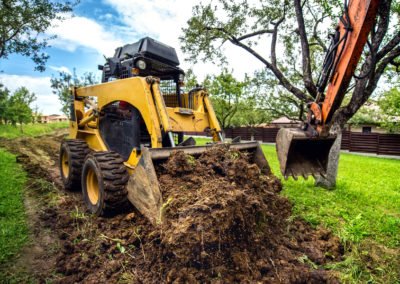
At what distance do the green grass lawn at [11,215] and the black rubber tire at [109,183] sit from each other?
3.20ft

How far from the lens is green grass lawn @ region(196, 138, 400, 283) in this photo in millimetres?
2746

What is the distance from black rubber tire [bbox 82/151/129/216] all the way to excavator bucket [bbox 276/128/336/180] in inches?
90.0

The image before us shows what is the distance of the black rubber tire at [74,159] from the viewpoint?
15.7ft

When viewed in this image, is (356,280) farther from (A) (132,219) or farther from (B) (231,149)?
(A) (132,219)

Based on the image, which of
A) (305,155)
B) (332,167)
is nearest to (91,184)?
(305,155)

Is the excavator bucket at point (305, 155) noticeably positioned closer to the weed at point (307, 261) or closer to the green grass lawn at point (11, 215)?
the weed at point (307, 261)

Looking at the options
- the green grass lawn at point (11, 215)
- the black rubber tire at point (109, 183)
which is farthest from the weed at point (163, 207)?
the green grass lawn at point (11, 215)

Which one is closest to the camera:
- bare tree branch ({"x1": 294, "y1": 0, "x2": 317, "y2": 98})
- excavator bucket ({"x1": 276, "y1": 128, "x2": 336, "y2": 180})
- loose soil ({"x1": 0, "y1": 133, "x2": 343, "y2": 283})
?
loose soil ({"x1": 0, "y1": 133, "x2": 343, "y2": 283})

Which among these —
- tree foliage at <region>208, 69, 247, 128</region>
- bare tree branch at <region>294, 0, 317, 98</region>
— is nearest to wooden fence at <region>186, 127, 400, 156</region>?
tree foliage at <region>208, 69, 247, 128</region>

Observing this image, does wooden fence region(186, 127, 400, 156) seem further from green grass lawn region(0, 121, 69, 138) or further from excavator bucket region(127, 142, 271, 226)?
green grass lawn region(0, 121, 69, 138)

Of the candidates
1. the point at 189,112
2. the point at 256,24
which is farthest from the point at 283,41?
the point at 189,112

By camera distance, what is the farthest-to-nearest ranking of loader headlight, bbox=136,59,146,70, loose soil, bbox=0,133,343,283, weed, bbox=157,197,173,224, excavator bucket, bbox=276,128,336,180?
loader headlight, bbox=136,59,146,70
excavator bucket, bbox=276,128,336,180
weed, bbox=157,197,173,224
loose soil, bbox=0,133,343,283

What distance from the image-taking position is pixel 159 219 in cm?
263

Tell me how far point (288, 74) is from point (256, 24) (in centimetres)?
369
